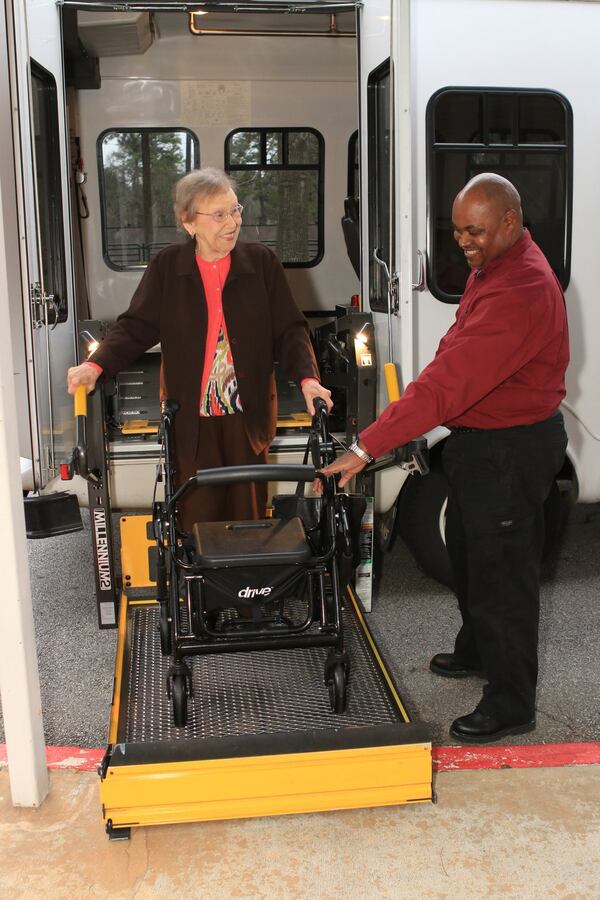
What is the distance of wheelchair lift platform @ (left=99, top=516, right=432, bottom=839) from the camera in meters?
2.61

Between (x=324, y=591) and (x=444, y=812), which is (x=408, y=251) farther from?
(x=444, y=812)

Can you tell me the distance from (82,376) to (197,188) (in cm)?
81

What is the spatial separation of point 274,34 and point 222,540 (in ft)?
14.0

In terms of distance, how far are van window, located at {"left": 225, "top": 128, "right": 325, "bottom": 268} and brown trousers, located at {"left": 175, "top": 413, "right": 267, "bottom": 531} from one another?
11.2 ft

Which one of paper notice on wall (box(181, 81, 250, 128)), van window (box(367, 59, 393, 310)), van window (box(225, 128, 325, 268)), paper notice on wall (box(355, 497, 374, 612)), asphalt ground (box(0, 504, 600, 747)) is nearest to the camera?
asphalt ground (box(0, 504, 600, 747))

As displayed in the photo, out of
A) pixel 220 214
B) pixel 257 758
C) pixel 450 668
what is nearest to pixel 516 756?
pixel 450 668

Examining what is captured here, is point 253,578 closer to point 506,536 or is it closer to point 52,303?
point 506,536

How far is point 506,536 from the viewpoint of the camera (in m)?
3.07

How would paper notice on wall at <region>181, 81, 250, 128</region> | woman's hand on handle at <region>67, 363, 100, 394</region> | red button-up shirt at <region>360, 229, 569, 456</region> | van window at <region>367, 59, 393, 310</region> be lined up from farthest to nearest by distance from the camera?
paper notice on wall at <region>181, 81, 250, 128</region>, van window at <region>367, 59, 393, 310</region>, woman's hand on handle at <region>67, 363, 100, 394</region>, red button-up shirt at <region>360, 229, 569, 456</region>

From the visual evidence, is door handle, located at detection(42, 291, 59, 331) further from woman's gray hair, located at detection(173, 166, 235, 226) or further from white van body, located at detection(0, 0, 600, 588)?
woman's gray hair, located at detection(173, 166, 235, 226)

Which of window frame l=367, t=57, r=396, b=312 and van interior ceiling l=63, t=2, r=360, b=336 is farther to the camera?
van interior ceiling l=63, t=2, r=360, b=336

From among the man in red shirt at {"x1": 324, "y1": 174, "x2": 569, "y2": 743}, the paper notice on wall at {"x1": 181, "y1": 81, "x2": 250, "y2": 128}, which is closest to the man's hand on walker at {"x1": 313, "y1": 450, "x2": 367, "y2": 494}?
the man in red shirt at {"x1": 324, "y1": 174, "x2": 569, "y2": 743}

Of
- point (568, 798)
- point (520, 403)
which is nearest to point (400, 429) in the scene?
point (520, 403)

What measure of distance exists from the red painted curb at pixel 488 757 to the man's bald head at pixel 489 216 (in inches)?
66.4
